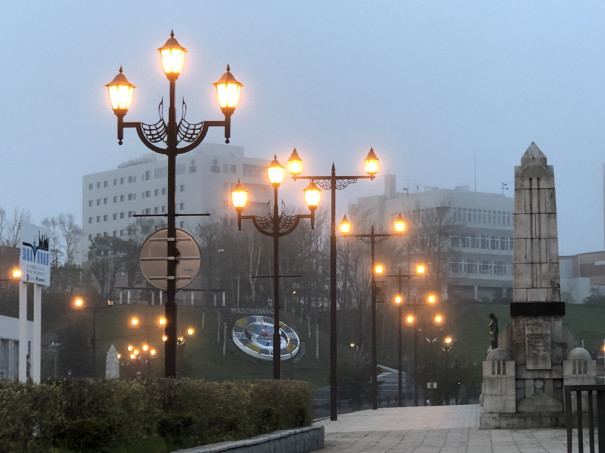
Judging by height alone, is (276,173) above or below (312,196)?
above

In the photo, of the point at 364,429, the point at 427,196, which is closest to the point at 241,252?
the point at 427,196

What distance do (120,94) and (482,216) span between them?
160339 millimetres

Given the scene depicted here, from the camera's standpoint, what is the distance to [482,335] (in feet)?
451

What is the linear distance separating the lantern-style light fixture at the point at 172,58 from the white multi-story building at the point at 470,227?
143534mm

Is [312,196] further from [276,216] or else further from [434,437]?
[434,437]

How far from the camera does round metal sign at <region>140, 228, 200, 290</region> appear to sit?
2159cm

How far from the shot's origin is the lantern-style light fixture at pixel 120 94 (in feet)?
74.3

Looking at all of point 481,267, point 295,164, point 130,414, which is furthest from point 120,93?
point 481,267

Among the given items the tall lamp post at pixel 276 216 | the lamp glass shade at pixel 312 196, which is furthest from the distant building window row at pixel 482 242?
the tall lamp post at pixel 276 216

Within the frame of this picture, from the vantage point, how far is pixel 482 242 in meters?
179

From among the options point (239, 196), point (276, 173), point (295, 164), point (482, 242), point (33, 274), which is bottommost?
point (33, 274)

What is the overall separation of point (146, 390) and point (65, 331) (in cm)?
9744

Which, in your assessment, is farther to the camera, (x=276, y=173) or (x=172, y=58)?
(x=276, y=173)

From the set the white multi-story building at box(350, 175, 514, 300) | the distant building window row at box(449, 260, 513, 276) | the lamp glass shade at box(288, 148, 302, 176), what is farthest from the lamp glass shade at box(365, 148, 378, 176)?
the distant building window row at box(449, 260, 513, 276)
